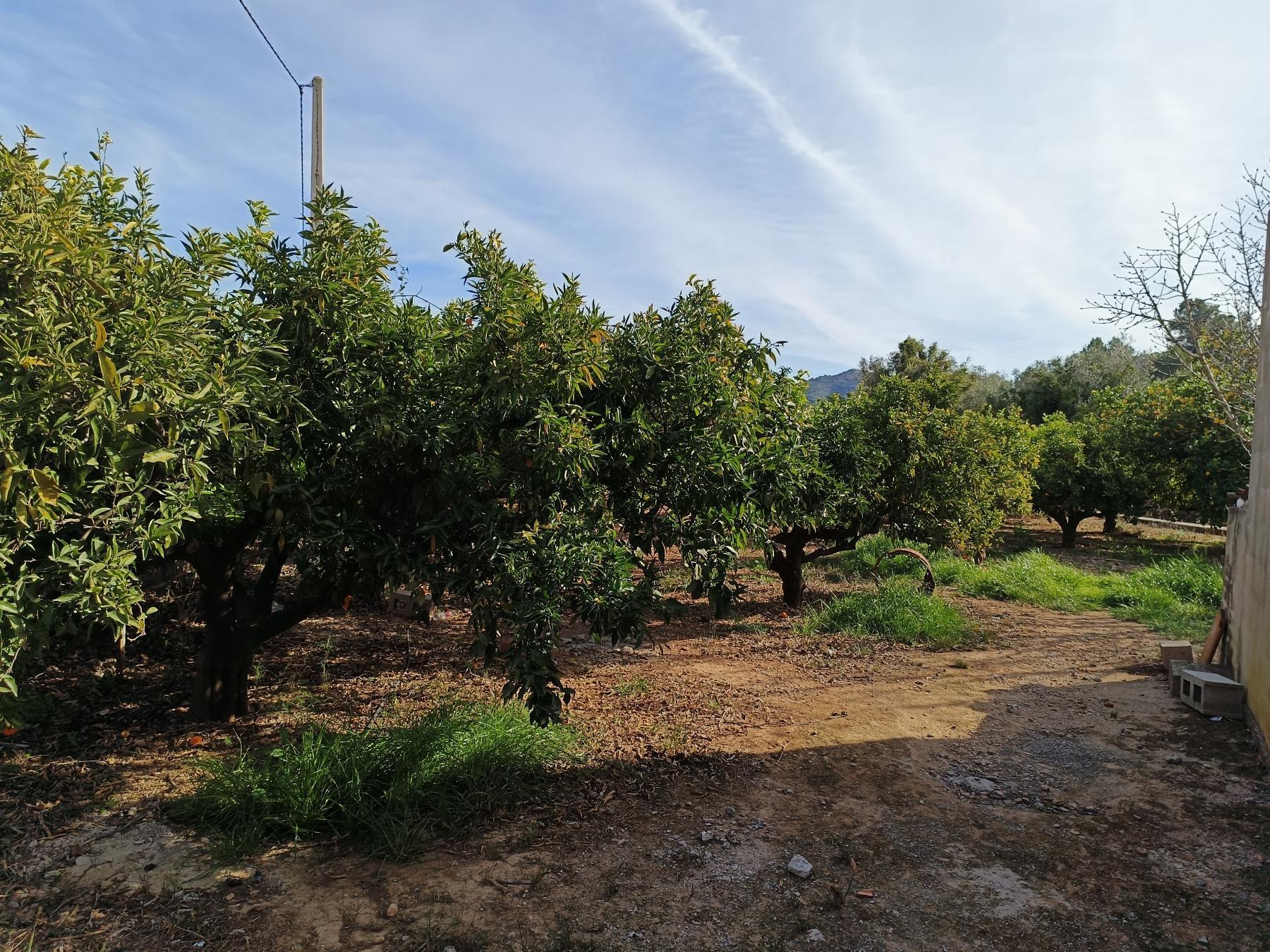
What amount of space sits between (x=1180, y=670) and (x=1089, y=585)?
5089 millimetres

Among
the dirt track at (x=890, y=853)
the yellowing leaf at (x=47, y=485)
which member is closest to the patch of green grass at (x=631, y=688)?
the dirt track at (x=890, y=853)

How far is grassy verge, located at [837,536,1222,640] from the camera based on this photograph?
922 centimetres

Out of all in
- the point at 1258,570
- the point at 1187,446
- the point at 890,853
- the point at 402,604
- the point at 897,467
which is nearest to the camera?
the point at 890,853

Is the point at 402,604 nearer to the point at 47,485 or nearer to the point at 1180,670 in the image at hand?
the point at 47,485

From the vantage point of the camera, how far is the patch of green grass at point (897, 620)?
8180 millimetres

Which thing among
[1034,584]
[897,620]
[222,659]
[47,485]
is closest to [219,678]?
[222,659]

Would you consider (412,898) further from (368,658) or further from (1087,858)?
(368,658)

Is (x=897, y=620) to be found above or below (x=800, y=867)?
above

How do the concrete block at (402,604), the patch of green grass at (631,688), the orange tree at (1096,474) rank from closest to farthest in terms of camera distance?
the patch of green grass at (631,688) < the concrete block at (402,604) < the orange tree at (1096,474)

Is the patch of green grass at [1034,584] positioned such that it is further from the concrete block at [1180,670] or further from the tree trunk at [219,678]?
the tree trunk at [219,678]

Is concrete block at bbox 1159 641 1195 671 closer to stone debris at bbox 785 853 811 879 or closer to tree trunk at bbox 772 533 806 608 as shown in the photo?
tree trunk at bbox 772 533 806 608

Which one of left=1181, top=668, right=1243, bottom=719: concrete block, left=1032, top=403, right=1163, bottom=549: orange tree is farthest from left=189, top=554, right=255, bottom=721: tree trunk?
left=1032, top=403, right=1163, bottom=549: orange tree

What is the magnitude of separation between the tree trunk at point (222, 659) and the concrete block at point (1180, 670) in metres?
7.48

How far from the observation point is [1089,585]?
11000 mm
